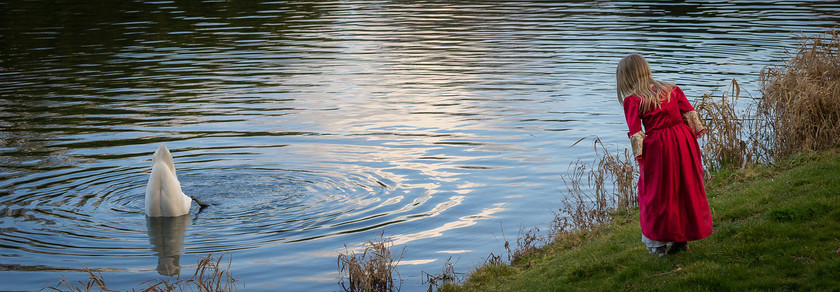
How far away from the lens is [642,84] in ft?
26.5

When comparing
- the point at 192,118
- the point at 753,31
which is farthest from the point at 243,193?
the point at 753,31

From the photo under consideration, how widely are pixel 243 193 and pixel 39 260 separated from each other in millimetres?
3536

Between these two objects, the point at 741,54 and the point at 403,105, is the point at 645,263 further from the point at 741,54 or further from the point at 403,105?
the point at 741,54

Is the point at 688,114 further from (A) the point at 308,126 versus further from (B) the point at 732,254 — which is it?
(A) the point at 308,126

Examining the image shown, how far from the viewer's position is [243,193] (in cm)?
1357

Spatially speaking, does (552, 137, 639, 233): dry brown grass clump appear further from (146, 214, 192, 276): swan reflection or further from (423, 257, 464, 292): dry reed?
(146, 214, 192, 276): swan reflection

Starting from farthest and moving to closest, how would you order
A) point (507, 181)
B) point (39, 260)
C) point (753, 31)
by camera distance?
point (753, 31) → point (507, 181) → point (39, 260)

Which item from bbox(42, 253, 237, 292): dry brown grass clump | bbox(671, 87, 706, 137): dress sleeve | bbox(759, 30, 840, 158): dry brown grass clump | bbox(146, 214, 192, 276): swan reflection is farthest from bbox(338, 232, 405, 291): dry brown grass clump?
bbox(759, 30, 840, 158): dry brown grass clump

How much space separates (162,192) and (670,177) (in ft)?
24.1

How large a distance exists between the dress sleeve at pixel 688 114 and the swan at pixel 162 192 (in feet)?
23.7

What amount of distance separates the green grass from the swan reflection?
3571 millimetres

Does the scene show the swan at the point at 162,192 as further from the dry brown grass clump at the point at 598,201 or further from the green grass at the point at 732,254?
the dry brown grass clump at the point at 598,201

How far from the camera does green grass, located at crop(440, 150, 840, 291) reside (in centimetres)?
734

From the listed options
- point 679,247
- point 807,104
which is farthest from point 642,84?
point 807,104
